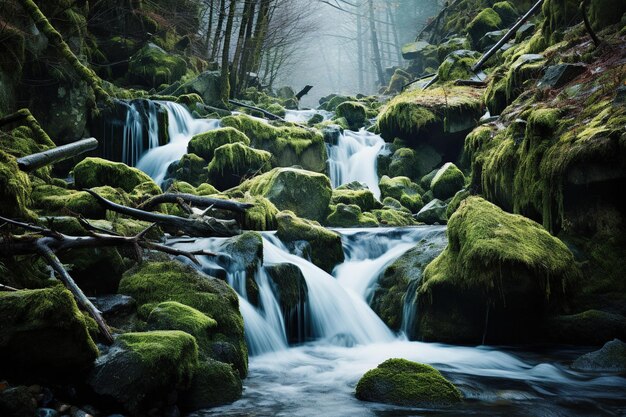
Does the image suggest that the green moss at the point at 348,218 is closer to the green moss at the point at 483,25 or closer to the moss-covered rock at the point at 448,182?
the moss-covered rock at the point at 448,182

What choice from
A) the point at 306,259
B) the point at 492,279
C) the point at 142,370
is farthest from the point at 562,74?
the point at 142,370

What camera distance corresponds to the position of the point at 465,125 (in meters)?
16.2

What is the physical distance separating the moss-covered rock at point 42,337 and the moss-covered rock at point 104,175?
669 centimetres

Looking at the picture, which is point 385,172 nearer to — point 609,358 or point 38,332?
point 609,358

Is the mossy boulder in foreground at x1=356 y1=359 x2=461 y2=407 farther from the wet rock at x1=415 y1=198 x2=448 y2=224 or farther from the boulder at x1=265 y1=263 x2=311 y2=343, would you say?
the wet rock at x1=415 y1=198 x2=448 y2=224

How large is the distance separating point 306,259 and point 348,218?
135 inches

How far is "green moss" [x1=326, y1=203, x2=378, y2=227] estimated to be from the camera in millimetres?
12289

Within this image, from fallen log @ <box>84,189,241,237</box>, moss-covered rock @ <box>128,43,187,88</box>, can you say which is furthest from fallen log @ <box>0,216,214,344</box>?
moss-covered rock @ <box>128,43,187,88</box>

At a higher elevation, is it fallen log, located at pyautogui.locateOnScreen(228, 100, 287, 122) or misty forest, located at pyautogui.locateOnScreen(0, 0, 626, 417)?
fallen log, located at pyautogui.locateOnScreen(228, 100, 287, 122)

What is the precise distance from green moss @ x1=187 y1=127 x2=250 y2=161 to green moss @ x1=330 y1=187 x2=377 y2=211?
3.36m

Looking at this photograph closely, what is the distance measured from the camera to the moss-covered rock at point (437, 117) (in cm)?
1611

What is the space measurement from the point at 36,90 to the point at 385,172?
34.4 ft

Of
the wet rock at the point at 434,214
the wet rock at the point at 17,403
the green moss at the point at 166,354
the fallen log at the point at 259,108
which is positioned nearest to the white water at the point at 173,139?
the fallen log at the point at 259,108

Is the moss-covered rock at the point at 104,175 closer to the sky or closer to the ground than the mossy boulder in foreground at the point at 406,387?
closer to the sky
